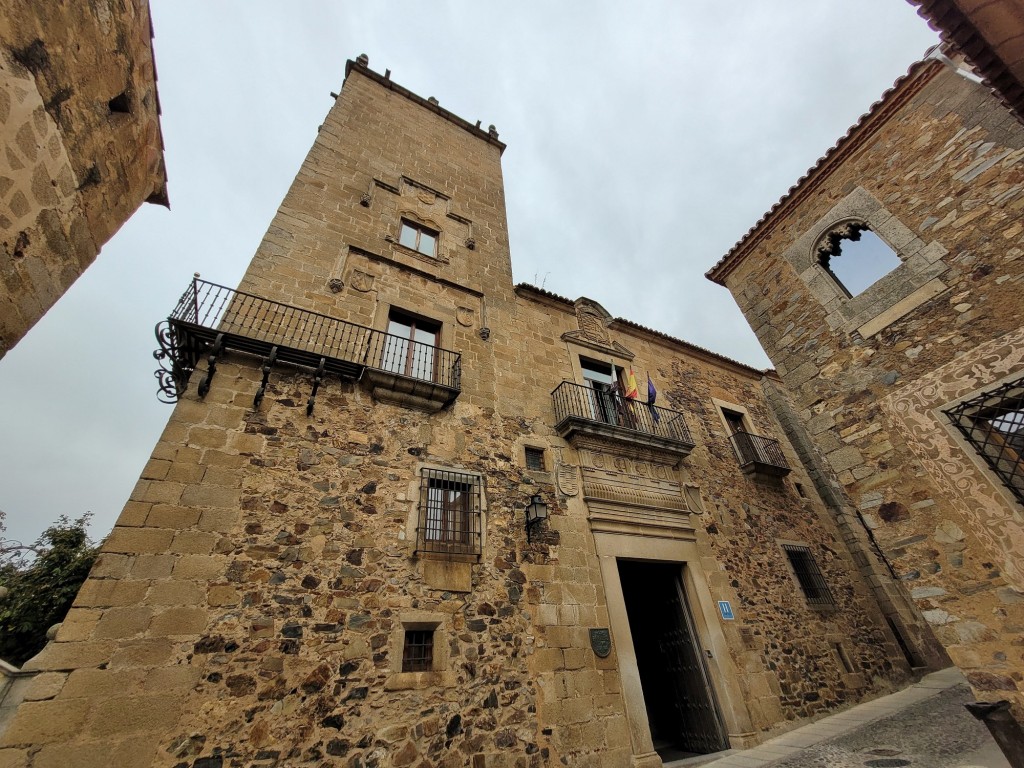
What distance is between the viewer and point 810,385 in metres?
Answer: 5.84

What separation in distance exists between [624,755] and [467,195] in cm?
1205

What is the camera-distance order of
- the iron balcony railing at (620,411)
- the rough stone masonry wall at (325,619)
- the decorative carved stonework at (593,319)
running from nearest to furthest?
the rough stone masonry wall at (325,619)
the iron balcony railing at (620,411)
the decorative carved stonework at (593,319)

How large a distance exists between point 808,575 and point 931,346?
677cm

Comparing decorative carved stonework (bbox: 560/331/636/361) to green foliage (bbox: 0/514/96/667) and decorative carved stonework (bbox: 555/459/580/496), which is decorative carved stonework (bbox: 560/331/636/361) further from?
green foliage (bbox: 0/514/96/667)

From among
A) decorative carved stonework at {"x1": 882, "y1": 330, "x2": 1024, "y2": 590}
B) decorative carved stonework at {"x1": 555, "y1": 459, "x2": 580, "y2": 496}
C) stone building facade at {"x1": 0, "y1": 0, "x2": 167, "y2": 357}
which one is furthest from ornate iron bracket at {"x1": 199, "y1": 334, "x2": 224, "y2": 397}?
decorative carved stonework at {"x1": 882, "y1": 330, "x2": 1024, "y2": 590}

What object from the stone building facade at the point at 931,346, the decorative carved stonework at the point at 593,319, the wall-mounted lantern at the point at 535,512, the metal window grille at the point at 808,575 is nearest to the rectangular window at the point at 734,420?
the metal window grille at the point at 808,575

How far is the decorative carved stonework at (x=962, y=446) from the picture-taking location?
12.6 feet

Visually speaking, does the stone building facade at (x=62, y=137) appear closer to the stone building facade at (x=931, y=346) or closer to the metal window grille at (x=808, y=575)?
the stone building facade at (x=931, y=346)

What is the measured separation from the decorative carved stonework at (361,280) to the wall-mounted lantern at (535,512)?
4937mm

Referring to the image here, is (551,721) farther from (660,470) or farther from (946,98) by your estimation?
(946,98)

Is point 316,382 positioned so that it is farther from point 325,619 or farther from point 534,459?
point 534,459

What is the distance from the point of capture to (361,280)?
7.83 meters

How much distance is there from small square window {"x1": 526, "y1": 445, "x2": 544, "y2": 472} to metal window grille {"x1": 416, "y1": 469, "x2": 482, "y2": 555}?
1160mm

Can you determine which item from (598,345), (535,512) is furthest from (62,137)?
(598,345)
